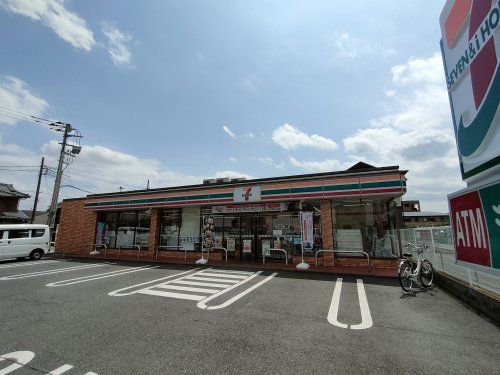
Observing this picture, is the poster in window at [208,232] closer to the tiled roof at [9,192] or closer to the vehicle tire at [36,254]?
the vehicle tire at [36,254]

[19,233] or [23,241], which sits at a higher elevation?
[19,233]

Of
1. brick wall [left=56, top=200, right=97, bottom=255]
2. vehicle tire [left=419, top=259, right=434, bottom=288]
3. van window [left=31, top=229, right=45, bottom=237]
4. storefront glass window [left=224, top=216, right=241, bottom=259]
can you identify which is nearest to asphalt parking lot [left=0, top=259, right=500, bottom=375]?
vehicle tire [left=419, top=259, right=434, bottom=288]

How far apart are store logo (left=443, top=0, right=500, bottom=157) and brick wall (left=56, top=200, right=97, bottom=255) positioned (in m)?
21.2

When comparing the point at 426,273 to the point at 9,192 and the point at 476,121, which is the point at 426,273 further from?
the point at 9,192

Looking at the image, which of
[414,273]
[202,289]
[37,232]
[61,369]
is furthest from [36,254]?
[414,273]

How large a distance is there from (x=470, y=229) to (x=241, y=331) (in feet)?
13.8

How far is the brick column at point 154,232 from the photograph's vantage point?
15891 millimetres

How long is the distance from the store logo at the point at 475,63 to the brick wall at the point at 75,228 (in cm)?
2125

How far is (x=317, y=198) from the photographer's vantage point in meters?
12.3

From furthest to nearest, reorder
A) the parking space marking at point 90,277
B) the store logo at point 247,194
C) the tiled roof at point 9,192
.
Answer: the tiled roof at point 9,192, the store logo at point 247,194, the parking space marking at point 90,277

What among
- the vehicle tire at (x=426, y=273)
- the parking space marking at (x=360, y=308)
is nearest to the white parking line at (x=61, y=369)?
the parking space marking at (x=360, y=308)

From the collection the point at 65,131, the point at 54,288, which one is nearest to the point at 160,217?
the point at 54,288

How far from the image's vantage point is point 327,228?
12086 mm

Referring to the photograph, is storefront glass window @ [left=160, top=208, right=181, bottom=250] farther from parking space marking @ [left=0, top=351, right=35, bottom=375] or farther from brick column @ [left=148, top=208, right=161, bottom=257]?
parking space marking @ [left=0, top=351, right=35, bottom=375]
